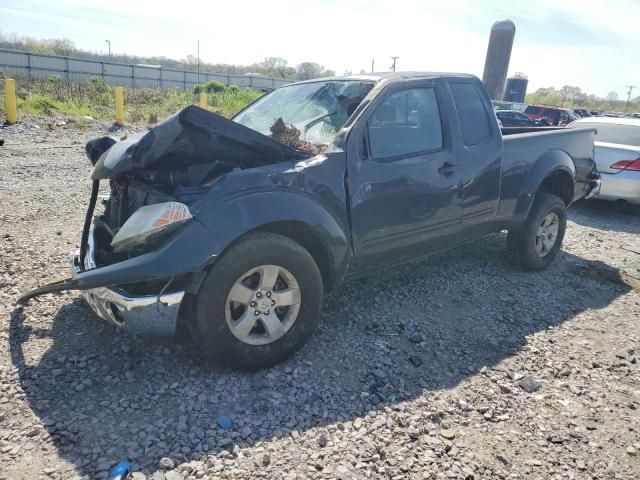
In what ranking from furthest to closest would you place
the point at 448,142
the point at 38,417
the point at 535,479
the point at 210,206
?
the point at 448,142
the point at 210,206
the point at 38,417
the point at 535,479

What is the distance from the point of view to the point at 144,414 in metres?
2.72

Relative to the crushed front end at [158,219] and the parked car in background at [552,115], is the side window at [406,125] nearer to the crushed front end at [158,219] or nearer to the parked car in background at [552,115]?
the crushed front end at [158,219]

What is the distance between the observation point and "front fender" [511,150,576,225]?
15.7 feet

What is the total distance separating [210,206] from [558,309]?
3308 mm

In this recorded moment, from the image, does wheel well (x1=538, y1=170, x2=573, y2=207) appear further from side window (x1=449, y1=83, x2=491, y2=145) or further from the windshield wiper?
the windshield wiper

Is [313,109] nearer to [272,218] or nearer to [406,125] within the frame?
[406,125]

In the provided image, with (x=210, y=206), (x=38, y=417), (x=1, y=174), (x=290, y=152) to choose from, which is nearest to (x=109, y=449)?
(x=38, y=417)

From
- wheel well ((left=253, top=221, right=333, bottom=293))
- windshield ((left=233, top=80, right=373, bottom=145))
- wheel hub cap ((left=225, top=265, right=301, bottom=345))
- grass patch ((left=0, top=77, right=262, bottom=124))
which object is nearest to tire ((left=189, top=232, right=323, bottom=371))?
wheel hub cap ((left=225, top=265, right=301, bottom=345))

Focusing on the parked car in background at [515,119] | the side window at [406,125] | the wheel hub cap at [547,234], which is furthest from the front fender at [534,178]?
the parked car in background at [515,119]

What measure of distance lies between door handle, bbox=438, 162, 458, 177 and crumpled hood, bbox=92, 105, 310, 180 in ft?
4.02

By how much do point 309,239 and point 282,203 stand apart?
399 millimetres

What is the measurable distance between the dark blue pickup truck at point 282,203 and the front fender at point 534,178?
25 cm

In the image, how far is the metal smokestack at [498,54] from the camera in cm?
3631

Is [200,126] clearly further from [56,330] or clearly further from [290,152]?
[56,330]
